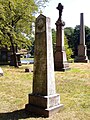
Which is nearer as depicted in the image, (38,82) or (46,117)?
(46,117)

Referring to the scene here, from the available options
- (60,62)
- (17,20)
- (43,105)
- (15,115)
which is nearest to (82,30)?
(17,20)

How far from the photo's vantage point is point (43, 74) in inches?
258

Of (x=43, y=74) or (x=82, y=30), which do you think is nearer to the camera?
(x=43, y=74)

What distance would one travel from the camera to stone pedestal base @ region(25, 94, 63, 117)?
246 inches

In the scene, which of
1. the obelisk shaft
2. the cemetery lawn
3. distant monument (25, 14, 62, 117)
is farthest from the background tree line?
distant monument (25, 14, 62, 117)

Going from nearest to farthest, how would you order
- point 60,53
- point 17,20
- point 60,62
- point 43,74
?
point 43,74 < point 60,62 < point 60,53 < point 17,20

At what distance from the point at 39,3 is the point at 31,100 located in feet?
51.7

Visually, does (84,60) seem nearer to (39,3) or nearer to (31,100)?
(39,3)

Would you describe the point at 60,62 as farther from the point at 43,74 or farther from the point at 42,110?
the point at 42,110

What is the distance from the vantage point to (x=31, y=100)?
22.0 ft

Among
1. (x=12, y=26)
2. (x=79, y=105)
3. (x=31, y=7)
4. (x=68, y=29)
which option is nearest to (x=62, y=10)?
(x=31, y=7)

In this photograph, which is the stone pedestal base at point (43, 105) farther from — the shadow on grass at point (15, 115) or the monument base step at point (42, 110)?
the shadow on grass at point (15, 115)

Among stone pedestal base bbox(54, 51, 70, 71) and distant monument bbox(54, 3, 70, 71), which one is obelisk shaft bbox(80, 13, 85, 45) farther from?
stone pedestal base bbox(54, 51, 70, 71)

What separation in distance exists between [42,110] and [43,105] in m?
0.15
